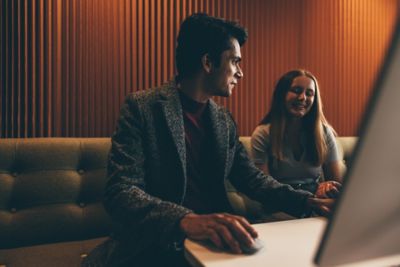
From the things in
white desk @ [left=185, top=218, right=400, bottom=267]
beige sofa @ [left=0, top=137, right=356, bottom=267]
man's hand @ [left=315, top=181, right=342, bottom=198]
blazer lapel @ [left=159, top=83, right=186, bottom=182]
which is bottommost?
beige sofa @ [left=0, top=137, right=356, bottom=267]

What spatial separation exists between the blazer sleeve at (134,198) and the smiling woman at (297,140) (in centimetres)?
94

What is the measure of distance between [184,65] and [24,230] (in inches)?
39.3

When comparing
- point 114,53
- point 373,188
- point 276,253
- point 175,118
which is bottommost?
point 276,253

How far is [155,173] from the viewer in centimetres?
125

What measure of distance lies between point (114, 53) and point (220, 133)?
89cm

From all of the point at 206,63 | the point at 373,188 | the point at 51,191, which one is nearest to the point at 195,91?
the point at 206,63

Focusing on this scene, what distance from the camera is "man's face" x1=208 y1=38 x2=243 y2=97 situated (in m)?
1.51

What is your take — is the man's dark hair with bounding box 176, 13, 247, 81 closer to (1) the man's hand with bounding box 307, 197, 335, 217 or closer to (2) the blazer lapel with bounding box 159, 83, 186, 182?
(2) the blazer lapel with bounding box 159, 83, 186, 182

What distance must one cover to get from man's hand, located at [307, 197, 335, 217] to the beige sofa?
920 millimetres

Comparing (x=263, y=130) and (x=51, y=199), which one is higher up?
(x=263, y=130)

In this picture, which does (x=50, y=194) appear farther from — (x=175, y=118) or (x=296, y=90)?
(x=296, y=90)

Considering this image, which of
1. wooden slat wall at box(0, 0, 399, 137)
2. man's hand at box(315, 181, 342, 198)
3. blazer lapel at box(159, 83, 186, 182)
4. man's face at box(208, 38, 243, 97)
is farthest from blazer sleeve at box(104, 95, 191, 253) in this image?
wooden slat wall at box(0, 0, 399, 137)

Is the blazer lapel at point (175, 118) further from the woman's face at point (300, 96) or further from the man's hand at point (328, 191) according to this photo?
the woman's face at point (300, 96)

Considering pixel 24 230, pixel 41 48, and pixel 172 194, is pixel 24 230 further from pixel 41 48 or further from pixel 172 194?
pixel 41 48
